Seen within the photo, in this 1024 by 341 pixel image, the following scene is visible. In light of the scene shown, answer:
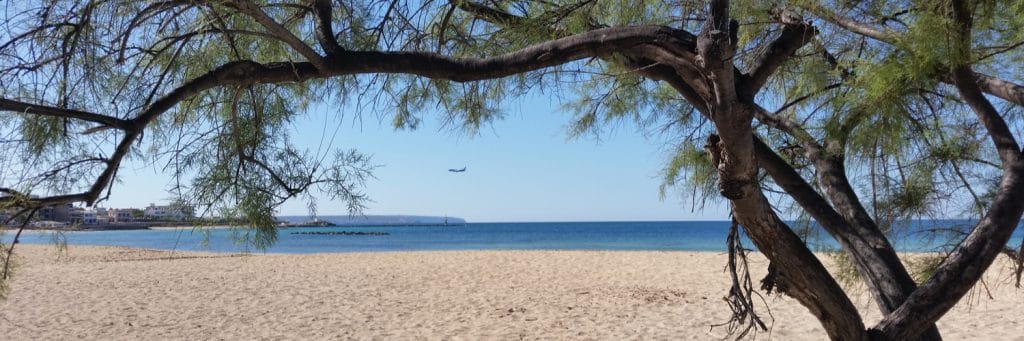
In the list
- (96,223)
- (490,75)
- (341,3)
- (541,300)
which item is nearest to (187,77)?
(341,3)

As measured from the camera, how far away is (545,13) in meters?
2.99

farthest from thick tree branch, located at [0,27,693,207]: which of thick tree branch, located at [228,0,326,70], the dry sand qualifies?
the dry sand

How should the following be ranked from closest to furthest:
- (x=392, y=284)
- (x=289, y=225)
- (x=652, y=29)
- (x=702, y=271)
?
1. (x=652, y=29)
2. (x=289, y=225)
3. (x=392, y=284)
4. (x=702, y=271)

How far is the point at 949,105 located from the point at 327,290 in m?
8.52

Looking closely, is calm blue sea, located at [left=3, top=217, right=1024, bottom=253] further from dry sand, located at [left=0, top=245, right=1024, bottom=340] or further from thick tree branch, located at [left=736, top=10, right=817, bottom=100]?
thick tree branch, located at [left=736, top=10, right=817, bottom=100]

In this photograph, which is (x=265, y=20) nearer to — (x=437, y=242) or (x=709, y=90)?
(x=709, y=90)

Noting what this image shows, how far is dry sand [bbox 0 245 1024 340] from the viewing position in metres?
6.72

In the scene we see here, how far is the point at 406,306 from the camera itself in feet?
27.8

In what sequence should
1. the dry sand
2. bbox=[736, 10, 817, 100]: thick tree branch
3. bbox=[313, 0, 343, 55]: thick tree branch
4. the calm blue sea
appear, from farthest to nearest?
the dry sand → the calm blue sea → bbox=[313, 0, 343, 55]: thick tree branch → bbox=[736, 10, 817, 100]: thick tree branch

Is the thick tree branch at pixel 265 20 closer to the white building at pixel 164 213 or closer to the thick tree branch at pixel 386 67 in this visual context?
the thick tree branch at pixel 386 67

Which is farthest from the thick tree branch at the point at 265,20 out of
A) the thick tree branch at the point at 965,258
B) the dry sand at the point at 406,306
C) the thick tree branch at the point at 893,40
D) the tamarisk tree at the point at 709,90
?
the dry sand at the point at 406,306

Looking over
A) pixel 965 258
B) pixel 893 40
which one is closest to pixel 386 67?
pixel 893 40

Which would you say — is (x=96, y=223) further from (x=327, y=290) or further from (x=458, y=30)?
(x=327, y=290)

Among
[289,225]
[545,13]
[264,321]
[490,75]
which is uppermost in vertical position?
[545,13]
